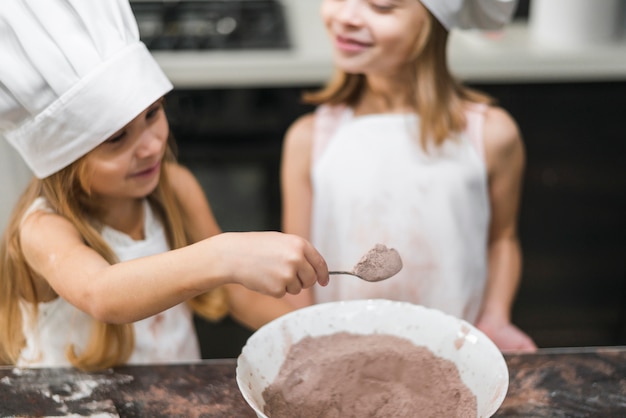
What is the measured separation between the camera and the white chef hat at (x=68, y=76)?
0.72 m

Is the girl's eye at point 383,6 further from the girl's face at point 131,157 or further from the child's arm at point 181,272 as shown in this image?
the child's arm at point 181,272

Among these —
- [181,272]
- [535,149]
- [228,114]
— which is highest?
[181,272]

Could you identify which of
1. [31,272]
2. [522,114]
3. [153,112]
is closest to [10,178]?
[31,272]

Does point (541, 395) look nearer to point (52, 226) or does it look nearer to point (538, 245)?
point (52, 226)

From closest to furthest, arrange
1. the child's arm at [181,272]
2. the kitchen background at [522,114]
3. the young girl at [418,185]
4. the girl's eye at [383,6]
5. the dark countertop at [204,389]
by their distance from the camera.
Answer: the child's arm at [181,272], the dark countertop at [204,389], the girl's eye at [383,6], the young girl at [418,185], the kitchen background at [522,114]

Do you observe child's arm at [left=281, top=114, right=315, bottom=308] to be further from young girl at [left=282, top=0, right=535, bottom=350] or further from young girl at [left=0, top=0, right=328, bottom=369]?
young girl at [left=0, top=0, right=328, bottom=369]

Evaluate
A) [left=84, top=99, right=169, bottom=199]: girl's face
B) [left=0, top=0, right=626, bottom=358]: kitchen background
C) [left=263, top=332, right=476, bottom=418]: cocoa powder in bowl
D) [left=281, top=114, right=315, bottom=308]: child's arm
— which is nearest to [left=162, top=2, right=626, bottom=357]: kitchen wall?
[left=0, top=0, right=626, bottom=358]: kitchen background

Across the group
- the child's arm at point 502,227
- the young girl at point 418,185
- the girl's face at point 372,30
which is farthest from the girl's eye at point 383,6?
the child's arm at point 502,227

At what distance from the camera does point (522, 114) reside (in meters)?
1.75

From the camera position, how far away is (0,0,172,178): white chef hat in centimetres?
72

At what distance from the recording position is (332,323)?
84cm

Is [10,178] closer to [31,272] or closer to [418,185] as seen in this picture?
[31,272]

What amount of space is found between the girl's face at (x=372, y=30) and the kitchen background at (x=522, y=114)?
0.57 m

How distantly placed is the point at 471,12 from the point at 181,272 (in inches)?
23.0
